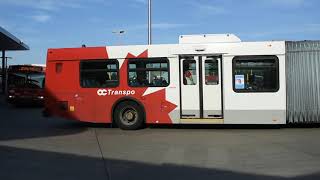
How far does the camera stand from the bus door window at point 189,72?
17.0 metres

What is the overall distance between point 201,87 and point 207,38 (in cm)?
163

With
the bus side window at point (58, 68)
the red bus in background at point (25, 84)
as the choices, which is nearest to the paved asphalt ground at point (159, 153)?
the bus side window at point (58, 68)

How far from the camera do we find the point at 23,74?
110ft

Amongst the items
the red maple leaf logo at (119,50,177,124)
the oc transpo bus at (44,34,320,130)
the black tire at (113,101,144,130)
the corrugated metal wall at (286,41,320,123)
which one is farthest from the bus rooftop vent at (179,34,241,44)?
the black tire at (113,101,144,130)

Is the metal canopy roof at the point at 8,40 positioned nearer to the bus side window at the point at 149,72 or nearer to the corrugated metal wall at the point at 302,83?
the bus side window at the point at 149,72

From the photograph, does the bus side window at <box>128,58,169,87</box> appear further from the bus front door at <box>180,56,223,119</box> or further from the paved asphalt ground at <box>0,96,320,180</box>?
the paved asphalt ground at <box>0,96,320,180</box>

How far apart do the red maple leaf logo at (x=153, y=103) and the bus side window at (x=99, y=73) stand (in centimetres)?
33

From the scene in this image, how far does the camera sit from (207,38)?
17.3m

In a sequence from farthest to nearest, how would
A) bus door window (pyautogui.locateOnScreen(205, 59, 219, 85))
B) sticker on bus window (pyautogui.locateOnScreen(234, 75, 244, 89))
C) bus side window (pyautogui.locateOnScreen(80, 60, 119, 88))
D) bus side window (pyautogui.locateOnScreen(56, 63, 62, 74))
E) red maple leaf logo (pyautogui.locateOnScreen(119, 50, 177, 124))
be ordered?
1. bus side window (pyautogui.locateOnScreen(56, 63, 62, 74))
2. bus side window (pyautogui.locateOnScreen(80, 60, 119, 88))
3. red maple leaf logo (pyautogui.locateOnScreen(119, 50, 177, 124))
4. bus door window (pyautogui.locateOnScreen(205, 59, 219, 85))
5. sticker on bus window (pyautogui.locateOnScreen(234, 75, 244, 89))

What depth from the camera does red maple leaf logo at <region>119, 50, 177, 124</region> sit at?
56.4 feet

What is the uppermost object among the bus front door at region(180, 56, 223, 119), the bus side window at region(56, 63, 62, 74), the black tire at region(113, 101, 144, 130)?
the bus side window at region(56, 63, 62, 74)

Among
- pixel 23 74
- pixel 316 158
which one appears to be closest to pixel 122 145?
pixel 316 158

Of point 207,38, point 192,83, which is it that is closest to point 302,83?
point 207,38

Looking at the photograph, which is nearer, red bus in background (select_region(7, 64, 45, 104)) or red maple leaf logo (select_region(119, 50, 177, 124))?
red maple leaf logo (select_region(119, 50, 177, 124))
